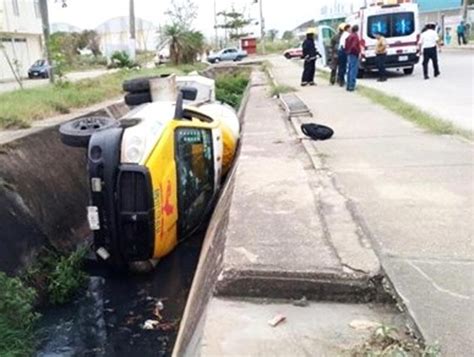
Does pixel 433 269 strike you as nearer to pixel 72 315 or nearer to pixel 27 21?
pixel 72 315

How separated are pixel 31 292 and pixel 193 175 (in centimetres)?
218

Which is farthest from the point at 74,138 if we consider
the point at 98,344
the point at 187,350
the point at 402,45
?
the point at 402,45

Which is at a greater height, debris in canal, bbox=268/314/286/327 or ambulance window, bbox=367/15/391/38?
ambulance window, bbox=367/15/391/38

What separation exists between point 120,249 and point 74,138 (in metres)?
1.41

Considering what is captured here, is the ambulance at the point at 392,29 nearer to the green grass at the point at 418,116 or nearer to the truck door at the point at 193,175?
the green grass at the point at 418,116

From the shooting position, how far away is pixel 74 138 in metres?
6.41

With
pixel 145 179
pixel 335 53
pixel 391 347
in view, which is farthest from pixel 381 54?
pixel 391 347

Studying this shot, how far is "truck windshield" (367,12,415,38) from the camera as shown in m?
19.5

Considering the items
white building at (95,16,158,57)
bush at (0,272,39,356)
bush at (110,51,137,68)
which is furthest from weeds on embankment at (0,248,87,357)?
white building at (95,16,158,57)

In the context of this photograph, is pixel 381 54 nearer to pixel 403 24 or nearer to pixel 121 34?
pixel 403 24

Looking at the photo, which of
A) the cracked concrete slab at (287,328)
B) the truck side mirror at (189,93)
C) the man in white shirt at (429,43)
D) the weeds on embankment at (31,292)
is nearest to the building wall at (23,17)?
the man in white shirt at (429,43)

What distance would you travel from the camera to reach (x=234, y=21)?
2498 inches

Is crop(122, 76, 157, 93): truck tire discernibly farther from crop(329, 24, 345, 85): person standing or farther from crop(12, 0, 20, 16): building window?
crop(12, 0, 20, 16): building window

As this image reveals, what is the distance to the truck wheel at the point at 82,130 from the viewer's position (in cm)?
635
